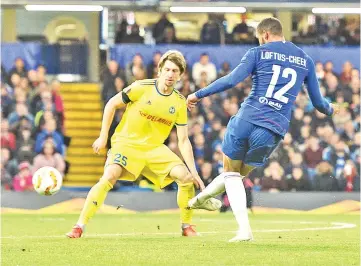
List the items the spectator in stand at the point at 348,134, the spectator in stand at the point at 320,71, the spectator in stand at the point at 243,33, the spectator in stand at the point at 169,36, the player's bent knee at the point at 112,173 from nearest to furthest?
the player's bent knee at the point at 112,173 < the spectator in stand at the point at 348,134 < the spectator in stand at the point at 320,71 < the spectator in stand at the point at 169,36 < the spectator in stand at the point at 243,33

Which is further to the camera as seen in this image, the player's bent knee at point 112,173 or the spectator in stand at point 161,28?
the spectator in stand at point 161,28

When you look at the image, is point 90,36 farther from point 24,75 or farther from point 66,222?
point 66,222

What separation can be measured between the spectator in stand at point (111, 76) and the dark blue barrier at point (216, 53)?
650 millimetres

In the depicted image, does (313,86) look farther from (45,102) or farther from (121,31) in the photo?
(121,31)

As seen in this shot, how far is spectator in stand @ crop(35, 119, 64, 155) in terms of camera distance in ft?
75.1

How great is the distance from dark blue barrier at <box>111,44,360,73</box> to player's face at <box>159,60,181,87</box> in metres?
12.0

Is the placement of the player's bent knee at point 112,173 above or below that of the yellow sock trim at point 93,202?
above

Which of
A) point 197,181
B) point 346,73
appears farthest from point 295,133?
point 197,181

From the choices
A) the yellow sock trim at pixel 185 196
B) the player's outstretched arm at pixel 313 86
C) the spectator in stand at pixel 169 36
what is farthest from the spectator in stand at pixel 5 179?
→ the player's outstretched arm at pixel 313 86

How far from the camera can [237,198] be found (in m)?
11.2

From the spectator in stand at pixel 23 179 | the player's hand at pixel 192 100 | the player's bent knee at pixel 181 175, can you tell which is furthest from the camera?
the spectator in stand at pixel 23 179

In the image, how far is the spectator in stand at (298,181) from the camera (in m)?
22.2

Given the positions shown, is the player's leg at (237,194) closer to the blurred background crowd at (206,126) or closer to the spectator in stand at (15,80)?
the blurred background crowd at (206,126)

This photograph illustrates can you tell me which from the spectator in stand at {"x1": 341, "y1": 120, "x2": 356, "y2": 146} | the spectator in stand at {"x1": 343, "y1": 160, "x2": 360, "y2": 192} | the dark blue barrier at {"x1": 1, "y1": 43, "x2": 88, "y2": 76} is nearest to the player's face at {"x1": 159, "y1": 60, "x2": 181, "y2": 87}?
the spectator in stand at {"x1": 343, "y1": 160, "x2": 360, "y2": 192}
